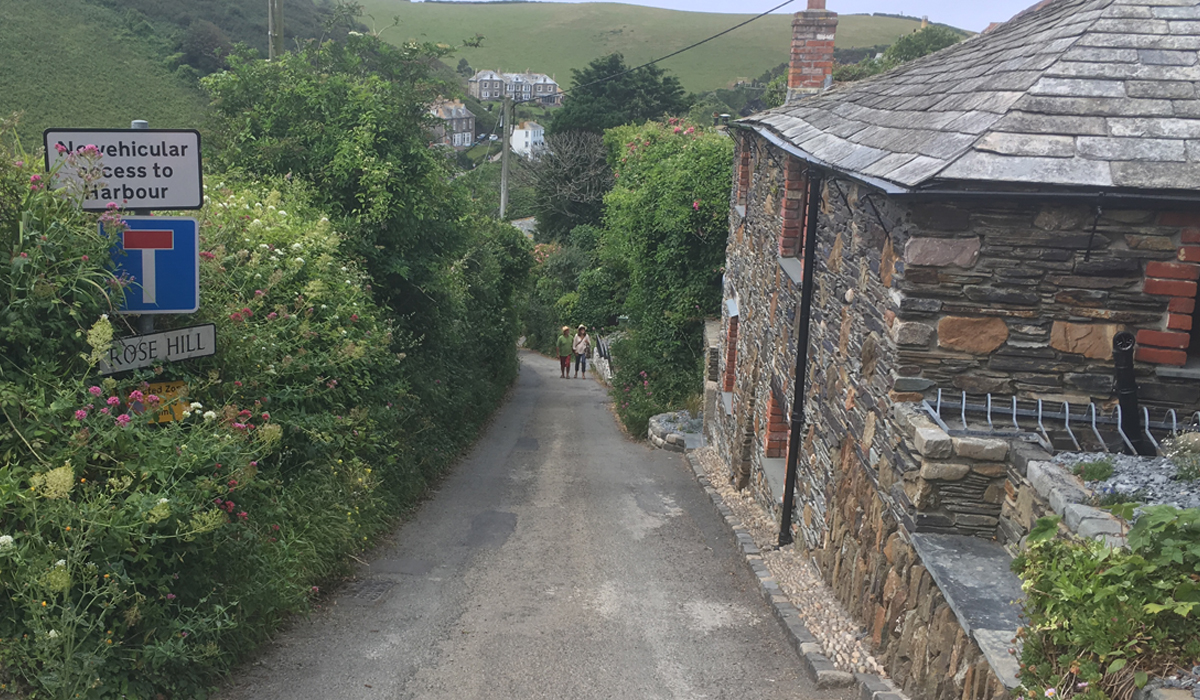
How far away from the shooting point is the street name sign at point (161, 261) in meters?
4.83

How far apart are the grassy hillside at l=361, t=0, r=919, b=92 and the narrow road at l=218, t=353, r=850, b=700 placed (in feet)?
300

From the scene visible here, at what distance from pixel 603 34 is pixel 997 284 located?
121228 mm

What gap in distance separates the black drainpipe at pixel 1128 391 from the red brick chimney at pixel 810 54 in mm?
8761

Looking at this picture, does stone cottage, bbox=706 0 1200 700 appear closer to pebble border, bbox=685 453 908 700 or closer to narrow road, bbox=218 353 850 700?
pebble border, bbox=685 453 908 700

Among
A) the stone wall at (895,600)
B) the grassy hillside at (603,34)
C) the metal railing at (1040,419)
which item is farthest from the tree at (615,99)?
the grassy hillside at (603,34)

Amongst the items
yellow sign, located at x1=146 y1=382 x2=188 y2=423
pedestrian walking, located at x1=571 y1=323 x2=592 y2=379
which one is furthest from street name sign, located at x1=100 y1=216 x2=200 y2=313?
pedestrian walking, located at x1=571 y1=323 x2=592 y2=379

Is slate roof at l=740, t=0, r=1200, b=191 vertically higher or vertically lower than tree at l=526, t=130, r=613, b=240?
lower

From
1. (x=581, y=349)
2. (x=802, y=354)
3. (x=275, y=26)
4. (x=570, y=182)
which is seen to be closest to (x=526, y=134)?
(x=570, y=182)

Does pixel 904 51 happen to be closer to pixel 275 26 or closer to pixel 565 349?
pixel 565 349

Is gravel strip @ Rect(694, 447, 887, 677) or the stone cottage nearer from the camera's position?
the stone cottage

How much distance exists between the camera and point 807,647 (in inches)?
231

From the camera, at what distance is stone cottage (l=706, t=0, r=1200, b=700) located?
4.51 metres

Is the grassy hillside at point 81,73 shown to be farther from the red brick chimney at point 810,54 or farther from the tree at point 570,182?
the red brick chimney at point 810,54

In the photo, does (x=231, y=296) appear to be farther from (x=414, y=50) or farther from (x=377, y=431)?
(x=414, y=50)
